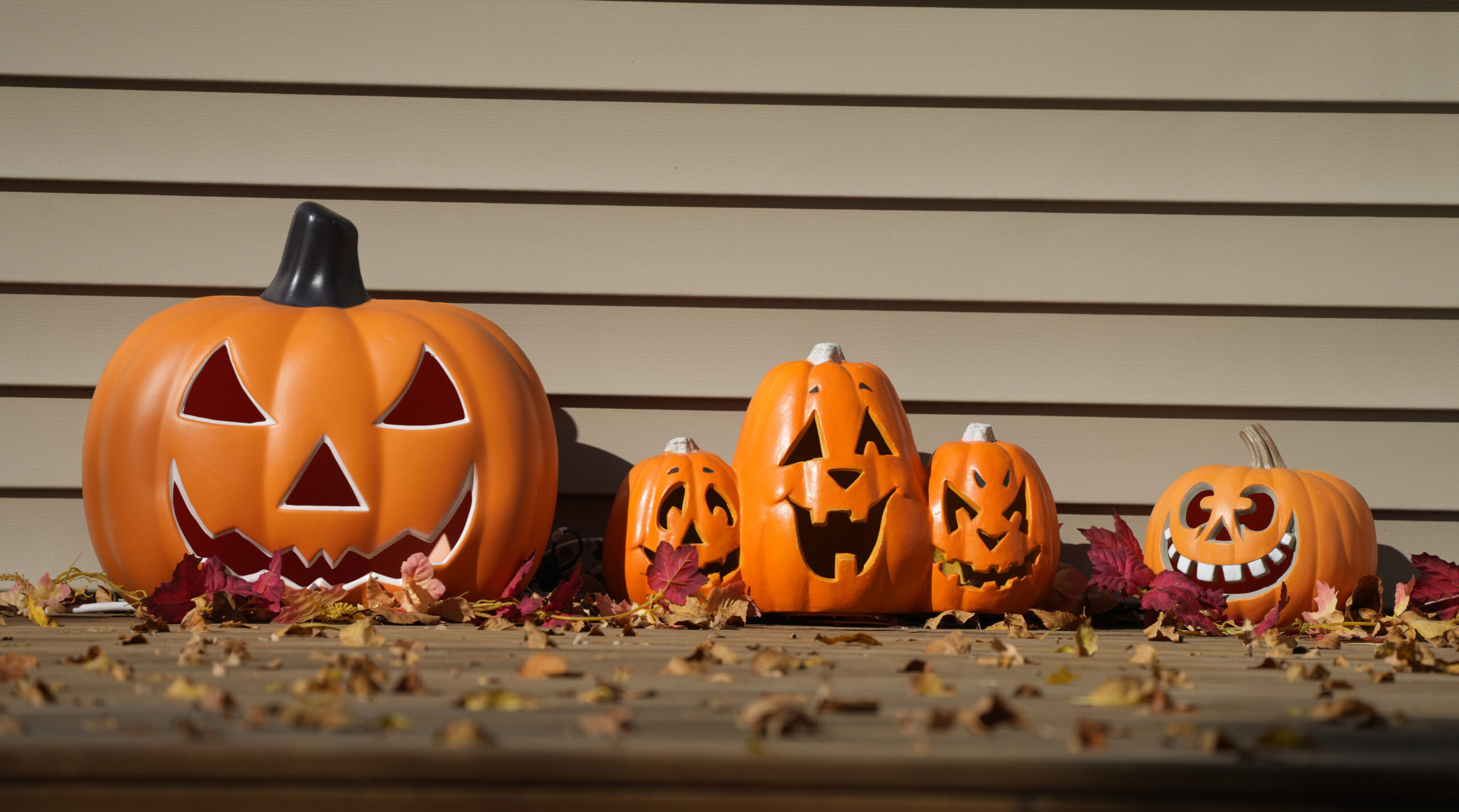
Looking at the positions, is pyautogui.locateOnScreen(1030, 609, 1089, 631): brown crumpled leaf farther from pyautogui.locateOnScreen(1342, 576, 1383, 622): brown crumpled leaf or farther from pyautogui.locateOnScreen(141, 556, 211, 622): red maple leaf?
pyautogui.locateOnScreen(141, 556, 211, 622): red maple leaf

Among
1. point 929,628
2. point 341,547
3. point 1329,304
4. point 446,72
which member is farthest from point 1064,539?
point 446,72

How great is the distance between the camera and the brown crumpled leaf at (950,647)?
1512 millimetres

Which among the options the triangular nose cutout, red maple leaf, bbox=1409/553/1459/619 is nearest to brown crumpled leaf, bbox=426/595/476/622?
the triangular nose cutout

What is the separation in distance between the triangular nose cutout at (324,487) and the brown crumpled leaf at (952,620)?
1.21m

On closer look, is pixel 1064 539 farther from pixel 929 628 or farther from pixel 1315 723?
pixel 1315 723

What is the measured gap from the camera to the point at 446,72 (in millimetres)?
2443

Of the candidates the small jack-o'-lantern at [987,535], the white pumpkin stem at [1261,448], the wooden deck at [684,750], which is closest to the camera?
the wooden deck at [684,750]

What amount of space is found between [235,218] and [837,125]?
5.29 feet

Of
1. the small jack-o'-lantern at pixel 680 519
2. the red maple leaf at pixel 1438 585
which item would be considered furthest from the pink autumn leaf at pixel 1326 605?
the small jack-o'-lantern at pixel 680 519

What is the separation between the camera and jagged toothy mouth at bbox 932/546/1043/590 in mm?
2000

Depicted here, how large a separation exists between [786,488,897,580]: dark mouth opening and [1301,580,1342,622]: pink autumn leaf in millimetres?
968

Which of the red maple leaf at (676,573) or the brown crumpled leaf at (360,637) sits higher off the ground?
the red maple leaf at (676,573)

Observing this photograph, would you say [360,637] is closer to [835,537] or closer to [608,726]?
[608,726]

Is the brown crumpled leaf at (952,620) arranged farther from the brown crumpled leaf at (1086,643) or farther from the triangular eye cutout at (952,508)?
the brown crumpled leaf at (1086,643)
